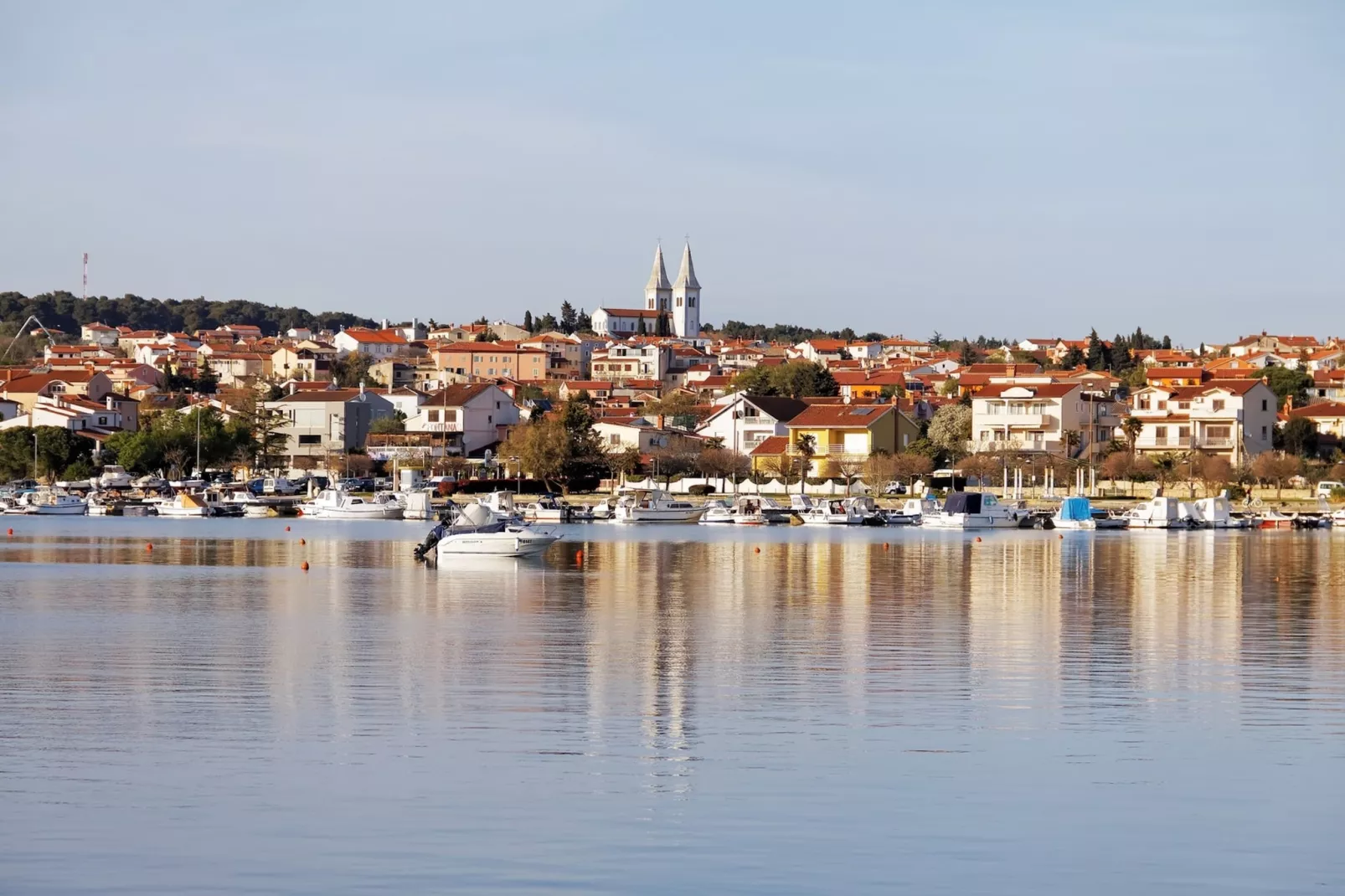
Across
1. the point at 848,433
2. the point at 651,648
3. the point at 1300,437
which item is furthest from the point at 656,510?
the point at 651,648

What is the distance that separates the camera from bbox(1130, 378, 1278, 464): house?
244ft

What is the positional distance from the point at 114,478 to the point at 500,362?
5304cm

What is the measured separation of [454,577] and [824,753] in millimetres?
20274

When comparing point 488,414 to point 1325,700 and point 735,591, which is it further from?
point 1325,700

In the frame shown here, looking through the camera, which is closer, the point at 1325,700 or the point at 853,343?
the point at 1325,700

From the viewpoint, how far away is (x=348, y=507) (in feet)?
209

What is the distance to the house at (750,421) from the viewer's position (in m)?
80.4

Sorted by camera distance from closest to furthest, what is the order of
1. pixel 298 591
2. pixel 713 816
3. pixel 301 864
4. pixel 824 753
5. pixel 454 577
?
1. pixel 301 864
2. pixel 713 816
3. pixel 824 753
4. pixel 298 591
5. pixel 454 577

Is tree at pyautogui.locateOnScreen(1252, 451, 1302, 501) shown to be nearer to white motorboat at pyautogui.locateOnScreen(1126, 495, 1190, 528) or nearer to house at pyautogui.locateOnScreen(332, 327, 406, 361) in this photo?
white motorboat at pyautogui.locateOnScreen(1126, 495, 1190, 528)

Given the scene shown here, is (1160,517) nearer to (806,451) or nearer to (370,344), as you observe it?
(806,451)

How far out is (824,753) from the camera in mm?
13391

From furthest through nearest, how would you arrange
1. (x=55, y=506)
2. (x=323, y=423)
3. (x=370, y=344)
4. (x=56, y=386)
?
(x=370, y=344) → (x=56, y=386) → (x=323, y=423) → (x=55, y=506)

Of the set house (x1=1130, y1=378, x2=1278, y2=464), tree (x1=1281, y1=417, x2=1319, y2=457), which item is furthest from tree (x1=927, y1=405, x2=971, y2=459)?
tree (x1=1281, y1=417, x2=1319, y2=457)

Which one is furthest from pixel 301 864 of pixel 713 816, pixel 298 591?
pixel 298 591
